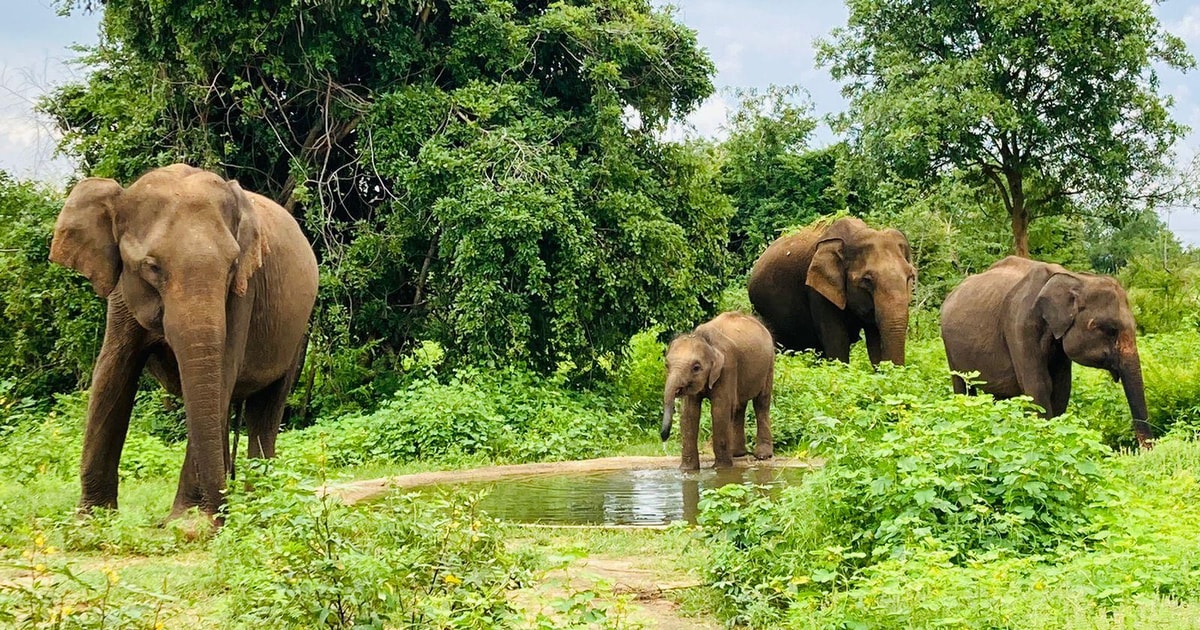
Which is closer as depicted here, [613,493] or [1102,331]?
[613,493]

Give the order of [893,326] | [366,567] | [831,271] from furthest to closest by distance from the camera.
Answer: [831,271]
[893,326]
[366,567]

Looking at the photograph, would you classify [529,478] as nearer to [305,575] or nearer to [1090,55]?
[305,575]

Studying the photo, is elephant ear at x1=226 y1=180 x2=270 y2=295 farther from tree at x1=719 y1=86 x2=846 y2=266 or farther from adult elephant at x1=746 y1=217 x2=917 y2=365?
tree at x1=719 y1=86 x2=846 y2=266

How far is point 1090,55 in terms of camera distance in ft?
78.4

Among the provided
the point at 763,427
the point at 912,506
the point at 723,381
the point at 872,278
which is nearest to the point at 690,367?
the point at 723,381

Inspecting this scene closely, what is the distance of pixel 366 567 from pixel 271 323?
16.4 ft

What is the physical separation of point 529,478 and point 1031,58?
1722 centimetres

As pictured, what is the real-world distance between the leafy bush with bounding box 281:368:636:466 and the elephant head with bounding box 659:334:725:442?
101 inches

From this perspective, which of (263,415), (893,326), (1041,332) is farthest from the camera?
(893,326)

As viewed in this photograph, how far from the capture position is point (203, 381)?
7633 millimetres

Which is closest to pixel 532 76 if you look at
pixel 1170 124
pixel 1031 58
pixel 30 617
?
pixel 1031 58

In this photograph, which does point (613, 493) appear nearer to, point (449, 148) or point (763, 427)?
point (763, 427)

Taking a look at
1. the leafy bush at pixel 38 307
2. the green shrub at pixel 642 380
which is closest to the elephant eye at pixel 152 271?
the leafy bush at pixel 38 307

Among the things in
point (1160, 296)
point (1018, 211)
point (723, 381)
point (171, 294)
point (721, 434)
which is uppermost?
point (1018, 211)
